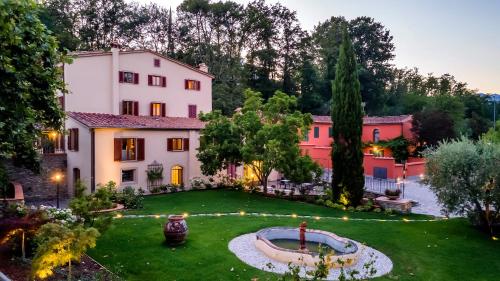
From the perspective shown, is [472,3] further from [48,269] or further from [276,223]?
[48,269]

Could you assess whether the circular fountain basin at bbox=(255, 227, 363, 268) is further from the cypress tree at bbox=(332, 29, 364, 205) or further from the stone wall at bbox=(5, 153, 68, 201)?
the stone wall at bbox=(5, 153, 68, 201)

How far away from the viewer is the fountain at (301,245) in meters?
11.6

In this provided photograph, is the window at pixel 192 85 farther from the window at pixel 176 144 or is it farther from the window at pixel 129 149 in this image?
the window at pixel 129 149

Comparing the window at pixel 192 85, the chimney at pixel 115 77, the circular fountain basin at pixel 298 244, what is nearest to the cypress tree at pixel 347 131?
the circular fountain basin at pixel 298 244

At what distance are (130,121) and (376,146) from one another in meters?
23.7

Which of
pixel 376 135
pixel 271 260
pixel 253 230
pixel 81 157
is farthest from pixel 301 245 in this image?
pixel 376 135

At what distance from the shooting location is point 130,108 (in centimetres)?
2834

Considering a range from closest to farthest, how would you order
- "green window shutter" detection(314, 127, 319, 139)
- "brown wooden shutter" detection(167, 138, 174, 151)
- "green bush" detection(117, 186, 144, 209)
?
"green bush" detection(117, 186, 144, 209), "brown wooden shutter" detection(167, 138, 174, 151), "green window shutter" detection(314, 127, 319, 139)

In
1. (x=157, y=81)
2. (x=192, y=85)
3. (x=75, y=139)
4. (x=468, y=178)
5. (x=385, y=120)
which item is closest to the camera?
(x=468, y=178)

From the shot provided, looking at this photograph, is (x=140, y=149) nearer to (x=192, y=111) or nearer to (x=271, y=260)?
(x=192, y=111)

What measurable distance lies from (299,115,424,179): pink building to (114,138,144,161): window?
44.6ft

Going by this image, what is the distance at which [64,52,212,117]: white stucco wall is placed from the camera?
86.6ft

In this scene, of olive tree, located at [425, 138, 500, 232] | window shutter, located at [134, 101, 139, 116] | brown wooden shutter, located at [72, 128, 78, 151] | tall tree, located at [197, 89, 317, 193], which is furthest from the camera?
window shutter, located at [134, 101, 139, 116]

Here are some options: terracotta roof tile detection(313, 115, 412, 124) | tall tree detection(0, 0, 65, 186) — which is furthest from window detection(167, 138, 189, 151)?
terracotta roof tile detection(313, 115, 412, 124)
